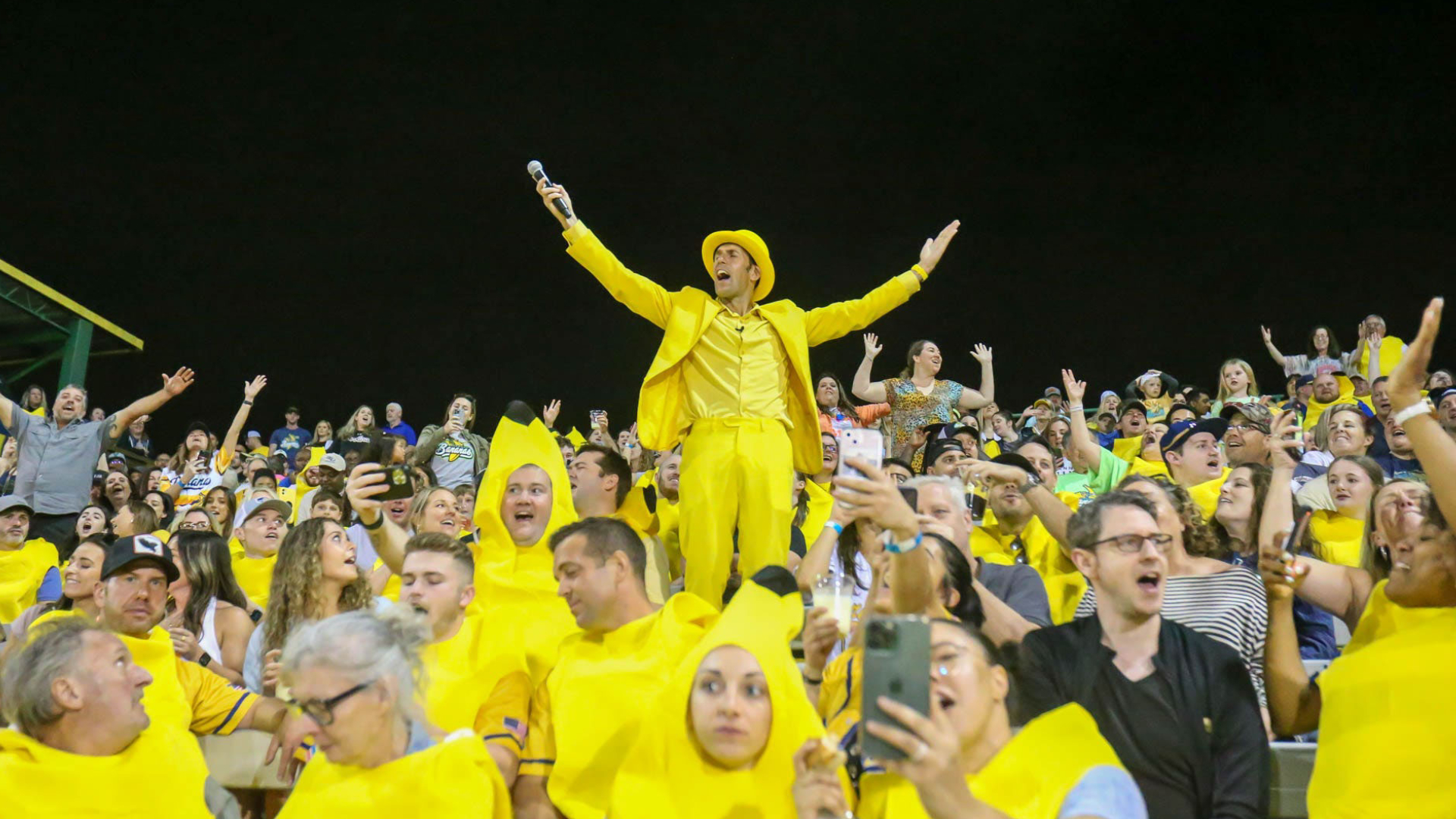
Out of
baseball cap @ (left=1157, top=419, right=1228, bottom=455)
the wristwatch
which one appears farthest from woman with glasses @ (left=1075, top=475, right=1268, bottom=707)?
baseball cap @ (left=1157, top=419, right=1228, bottom=455)

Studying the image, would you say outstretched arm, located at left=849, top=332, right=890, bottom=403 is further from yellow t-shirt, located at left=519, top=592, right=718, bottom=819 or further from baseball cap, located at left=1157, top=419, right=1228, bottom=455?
yellow t-shirt, located at left=519, top=592, right=718, bottom=819

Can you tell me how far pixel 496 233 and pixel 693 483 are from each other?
19.1m

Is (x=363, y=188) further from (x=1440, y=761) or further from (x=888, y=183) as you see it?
(x=1440, y=761)

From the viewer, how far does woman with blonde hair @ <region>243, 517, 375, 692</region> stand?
13.7 feet

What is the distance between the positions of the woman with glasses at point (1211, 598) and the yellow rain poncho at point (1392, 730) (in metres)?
0.52

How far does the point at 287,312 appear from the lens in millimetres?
23531

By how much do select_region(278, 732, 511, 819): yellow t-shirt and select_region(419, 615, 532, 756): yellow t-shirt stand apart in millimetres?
522

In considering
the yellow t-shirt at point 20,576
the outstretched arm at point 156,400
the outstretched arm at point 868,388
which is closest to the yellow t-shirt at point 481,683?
the yellow t-shirt at point 20,576

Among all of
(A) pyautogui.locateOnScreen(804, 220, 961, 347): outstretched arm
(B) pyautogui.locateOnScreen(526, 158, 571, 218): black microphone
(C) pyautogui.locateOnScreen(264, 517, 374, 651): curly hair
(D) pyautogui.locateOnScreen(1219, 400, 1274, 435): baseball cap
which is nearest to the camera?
(C) pyautogui.locateOnScreen(264, 517, 374, 651): curly hair

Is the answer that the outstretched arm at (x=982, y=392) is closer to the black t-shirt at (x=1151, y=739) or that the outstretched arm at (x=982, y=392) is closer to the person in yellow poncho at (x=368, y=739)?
the black t-shirt at (x=1151, y=739)

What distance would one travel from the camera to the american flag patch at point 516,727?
3.44m

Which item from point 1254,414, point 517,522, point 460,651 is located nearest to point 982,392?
point 1254,414

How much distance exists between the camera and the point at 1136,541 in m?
2.81

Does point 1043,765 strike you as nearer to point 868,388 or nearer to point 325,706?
point 325,706
